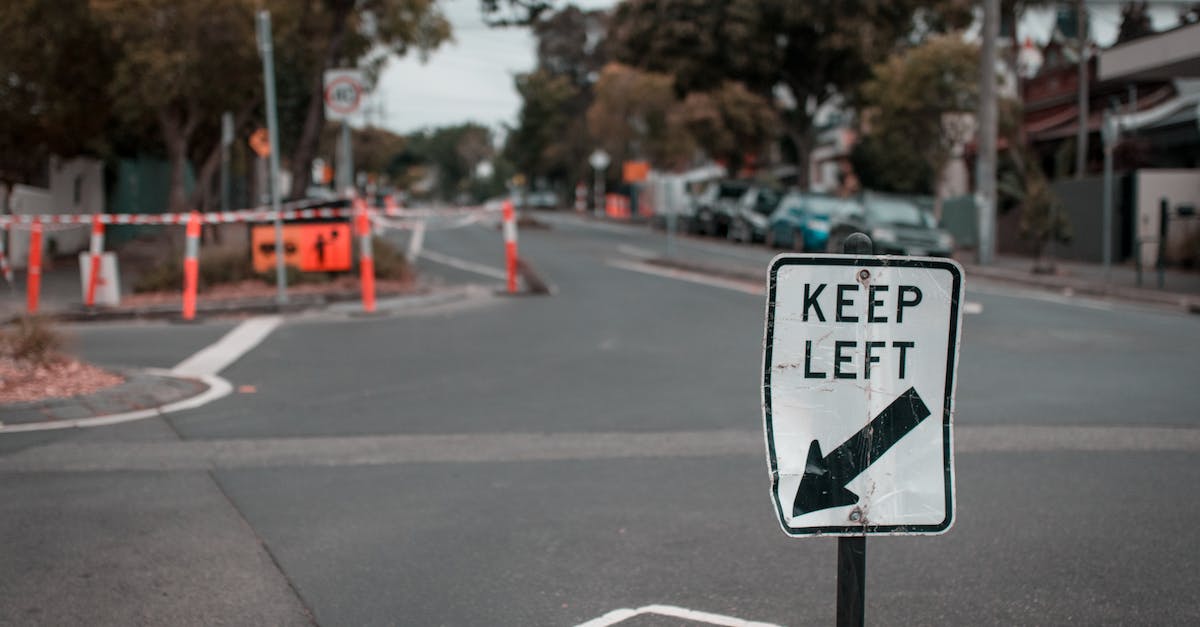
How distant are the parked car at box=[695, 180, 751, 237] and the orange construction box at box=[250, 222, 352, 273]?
21.7 m

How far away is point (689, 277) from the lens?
2136 centimetres

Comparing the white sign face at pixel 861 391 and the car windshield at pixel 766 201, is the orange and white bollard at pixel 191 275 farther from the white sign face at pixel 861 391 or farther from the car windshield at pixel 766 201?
the car windshield at pixel 766 201

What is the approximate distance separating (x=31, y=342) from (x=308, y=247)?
8.67 m

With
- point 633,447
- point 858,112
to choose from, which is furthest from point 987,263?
point 633,447

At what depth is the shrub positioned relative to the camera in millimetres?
9430

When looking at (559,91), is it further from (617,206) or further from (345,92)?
(345,92)

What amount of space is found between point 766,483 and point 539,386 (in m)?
3.57

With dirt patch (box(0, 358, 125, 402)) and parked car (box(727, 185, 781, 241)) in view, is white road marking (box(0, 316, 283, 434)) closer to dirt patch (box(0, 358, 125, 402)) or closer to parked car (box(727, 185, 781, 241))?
dirt patch (box(0, 358, 125, 402))

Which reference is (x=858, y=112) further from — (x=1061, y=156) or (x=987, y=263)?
(x=987, y=263)

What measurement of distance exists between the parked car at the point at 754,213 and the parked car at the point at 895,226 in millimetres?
9848

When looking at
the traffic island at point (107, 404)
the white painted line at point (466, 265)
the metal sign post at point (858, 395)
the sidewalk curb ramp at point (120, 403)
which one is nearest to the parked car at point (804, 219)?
the white painted line at point (466, 265)

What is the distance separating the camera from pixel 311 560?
5.36m

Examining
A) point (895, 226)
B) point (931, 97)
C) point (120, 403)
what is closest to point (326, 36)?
point (895, 226)

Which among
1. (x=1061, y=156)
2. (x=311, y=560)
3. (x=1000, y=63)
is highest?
(x=1000, y=63)
